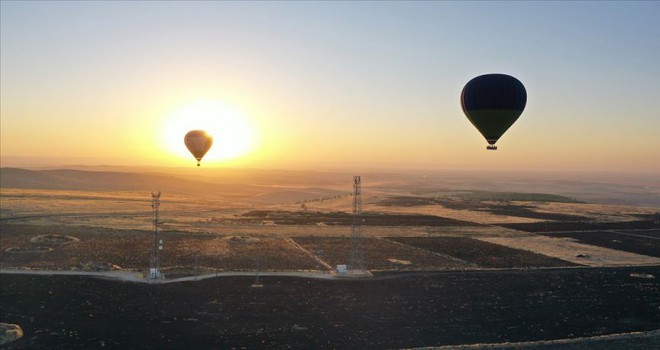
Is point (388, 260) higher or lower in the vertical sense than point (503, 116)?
lower

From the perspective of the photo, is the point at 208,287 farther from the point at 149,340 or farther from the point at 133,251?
the point at 133,251

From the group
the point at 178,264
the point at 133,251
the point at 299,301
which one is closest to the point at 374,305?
the point at 299,301

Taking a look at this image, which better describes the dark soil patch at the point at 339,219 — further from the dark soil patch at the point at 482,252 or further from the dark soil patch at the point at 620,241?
the dark soil patch at the point at 482,252

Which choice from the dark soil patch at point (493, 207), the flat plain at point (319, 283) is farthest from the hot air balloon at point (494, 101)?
the dark soil patch at point (493, 207)

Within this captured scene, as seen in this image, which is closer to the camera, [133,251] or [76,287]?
[76,287]

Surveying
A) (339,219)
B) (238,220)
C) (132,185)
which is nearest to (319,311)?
(238,220)

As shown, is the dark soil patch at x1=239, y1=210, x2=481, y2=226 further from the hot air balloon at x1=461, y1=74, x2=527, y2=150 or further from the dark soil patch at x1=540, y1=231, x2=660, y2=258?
the hot air balloon at x1=461, y1=74, x2=527, y2=150

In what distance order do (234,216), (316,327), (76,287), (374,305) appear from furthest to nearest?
(234,216)
(76,287)
(374,305)
(316,327)
